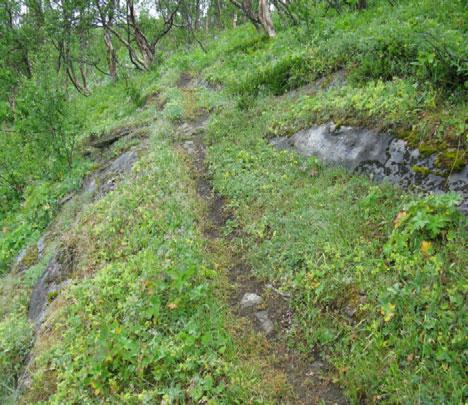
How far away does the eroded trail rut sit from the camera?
438cm

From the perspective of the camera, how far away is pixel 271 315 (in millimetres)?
5492

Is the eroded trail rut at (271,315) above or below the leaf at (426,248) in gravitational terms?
below

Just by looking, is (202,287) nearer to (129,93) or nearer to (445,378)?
(445,378)

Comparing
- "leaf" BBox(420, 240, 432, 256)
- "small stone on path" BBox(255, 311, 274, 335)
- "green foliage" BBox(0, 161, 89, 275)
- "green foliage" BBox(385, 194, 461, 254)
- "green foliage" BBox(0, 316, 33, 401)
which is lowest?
"small stone on path" BBox(255, 311, 274, 335)

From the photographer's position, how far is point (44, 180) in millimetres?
13859

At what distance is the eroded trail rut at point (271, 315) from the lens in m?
4.38

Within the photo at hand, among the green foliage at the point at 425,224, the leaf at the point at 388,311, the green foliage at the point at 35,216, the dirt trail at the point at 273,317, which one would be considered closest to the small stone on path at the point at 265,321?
the dirt trail at the point at 273,317

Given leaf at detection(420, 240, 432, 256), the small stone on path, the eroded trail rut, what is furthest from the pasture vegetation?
the small stone on path

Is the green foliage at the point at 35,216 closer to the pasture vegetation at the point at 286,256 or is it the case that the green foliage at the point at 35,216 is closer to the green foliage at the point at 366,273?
the pasture vegetation at the point at 286,256

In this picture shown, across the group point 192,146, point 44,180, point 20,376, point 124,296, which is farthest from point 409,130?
point 44,180

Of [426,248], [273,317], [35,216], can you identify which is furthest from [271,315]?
[35,216]

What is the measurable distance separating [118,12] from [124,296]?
69.0 feet

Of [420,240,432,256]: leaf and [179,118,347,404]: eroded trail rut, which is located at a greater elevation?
[420,240,432,256]: leaf

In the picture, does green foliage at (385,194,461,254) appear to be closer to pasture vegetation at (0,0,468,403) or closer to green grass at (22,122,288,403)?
pasture vegetation at (0,0,468,403)
